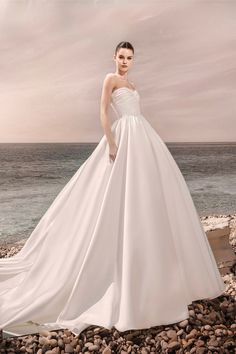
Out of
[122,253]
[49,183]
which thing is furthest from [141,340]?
[49,183]

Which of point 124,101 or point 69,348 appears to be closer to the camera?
point 69,348

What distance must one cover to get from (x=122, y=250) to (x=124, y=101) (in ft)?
3.65

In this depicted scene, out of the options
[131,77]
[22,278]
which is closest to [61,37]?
[131,77]

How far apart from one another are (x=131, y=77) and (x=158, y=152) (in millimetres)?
12735

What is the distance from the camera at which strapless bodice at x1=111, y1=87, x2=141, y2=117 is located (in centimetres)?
294

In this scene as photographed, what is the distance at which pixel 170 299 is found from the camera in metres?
2.65

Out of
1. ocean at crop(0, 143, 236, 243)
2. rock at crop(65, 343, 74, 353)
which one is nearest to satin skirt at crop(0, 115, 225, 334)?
rock at crop(65, 343, 74, 353)

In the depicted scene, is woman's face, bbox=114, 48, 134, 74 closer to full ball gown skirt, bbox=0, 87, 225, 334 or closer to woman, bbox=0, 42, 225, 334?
woman, bbox=0, 42, 225, 334

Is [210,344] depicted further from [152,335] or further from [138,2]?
[138,2]

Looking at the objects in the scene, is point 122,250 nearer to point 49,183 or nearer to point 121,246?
point 121,246

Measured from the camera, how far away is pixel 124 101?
2.97 meters

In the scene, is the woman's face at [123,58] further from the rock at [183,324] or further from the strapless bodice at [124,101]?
the rock at [183,324]

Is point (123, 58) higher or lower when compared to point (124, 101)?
higher

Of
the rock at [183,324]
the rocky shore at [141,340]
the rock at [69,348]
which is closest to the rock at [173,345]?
the rocky shore at [141,340]
